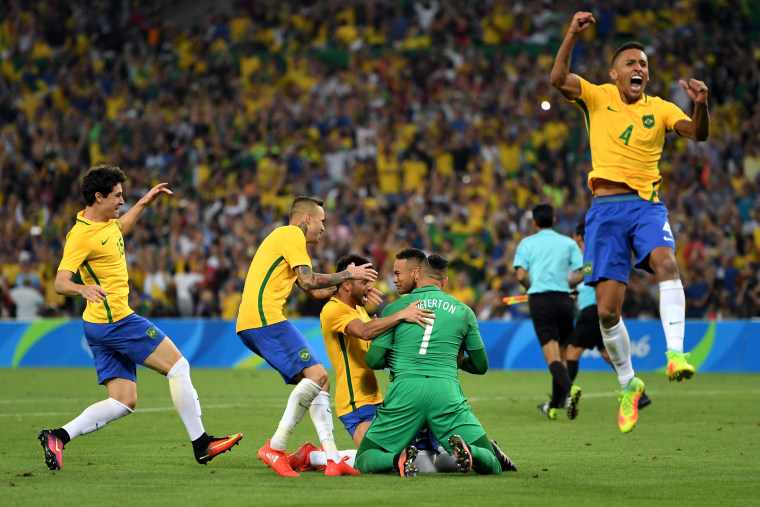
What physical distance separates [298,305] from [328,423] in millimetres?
14906

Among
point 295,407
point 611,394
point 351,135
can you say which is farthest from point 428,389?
point 351,135

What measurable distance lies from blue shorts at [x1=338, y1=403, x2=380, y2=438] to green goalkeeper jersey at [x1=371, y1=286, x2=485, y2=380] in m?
0.65

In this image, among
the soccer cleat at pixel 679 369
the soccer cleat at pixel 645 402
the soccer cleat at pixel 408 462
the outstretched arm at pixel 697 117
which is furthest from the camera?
the soccer cleat at pixel 645 402

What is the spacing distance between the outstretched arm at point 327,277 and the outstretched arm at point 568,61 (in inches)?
78.7

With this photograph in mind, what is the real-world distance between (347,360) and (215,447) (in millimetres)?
1242

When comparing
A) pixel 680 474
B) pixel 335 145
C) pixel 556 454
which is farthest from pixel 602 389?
pixel 335 145

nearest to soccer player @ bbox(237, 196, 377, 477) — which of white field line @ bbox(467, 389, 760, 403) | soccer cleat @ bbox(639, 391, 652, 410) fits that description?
soccer cleat @ bbox(639, 391, 652, 410)

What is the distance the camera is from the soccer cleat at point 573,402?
12.1 meters

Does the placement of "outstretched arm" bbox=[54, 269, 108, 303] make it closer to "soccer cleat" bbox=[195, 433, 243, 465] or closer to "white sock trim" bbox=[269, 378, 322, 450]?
"soccer cleat" bbox=[195, 433, 243, 465]

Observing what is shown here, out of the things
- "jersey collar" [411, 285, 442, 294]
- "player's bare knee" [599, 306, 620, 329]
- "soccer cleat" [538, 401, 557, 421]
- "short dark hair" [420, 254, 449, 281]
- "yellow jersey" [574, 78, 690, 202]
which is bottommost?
"soccer cleat" [538, 401, 557, 421]

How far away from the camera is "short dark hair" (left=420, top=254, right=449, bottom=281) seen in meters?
8.23

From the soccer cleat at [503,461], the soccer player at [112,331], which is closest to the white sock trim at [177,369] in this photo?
the soccer player at [112,331]

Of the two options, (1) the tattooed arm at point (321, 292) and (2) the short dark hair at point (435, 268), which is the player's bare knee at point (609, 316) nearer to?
(2) the short dark hair at point (435, 268)

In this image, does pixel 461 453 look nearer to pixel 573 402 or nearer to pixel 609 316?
pixel 609 316
